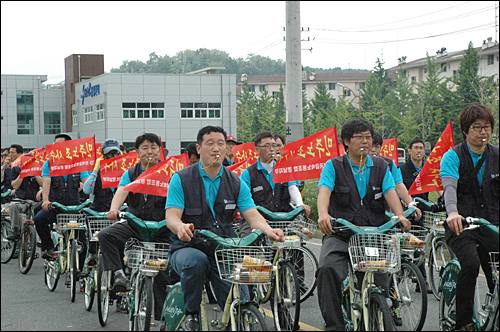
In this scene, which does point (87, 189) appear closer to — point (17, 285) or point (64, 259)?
point (64, 259)

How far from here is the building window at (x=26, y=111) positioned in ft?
222

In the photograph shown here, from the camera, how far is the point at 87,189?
8.29 meters

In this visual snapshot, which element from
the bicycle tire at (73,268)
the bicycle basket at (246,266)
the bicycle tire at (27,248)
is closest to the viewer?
the bicycle basket at (246,266)

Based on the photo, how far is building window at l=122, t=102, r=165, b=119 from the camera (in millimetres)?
57062

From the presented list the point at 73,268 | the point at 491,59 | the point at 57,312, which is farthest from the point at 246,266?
the point at 491,59

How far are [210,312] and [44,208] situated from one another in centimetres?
343

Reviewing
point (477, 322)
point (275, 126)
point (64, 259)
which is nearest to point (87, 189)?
point (64, 259)

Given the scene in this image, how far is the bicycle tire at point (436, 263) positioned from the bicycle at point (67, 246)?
4599 millimetres

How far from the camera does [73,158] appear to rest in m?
9.57

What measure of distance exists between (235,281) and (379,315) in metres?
1.12

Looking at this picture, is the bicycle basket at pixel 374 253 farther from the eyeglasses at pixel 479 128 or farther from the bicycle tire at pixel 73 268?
the bicycle tire at pixel 73 268

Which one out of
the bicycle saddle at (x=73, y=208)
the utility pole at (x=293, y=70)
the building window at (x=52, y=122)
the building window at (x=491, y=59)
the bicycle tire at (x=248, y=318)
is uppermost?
the building window at (x=491, y=59)

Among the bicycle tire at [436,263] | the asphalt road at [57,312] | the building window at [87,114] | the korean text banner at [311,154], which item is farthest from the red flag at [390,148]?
the building window at [87,114]

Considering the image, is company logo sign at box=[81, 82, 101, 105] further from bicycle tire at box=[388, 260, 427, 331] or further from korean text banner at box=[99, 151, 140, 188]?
bicycle tire at box=[388, 260, 427, 331]
